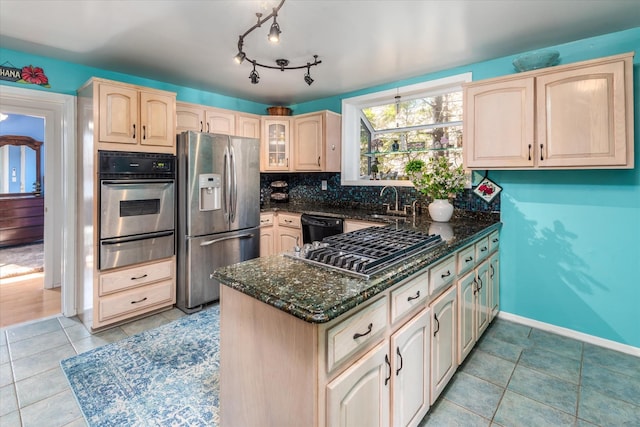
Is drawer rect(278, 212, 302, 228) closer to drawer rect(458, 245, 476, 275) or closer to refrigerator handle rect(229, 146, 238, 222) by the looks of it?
refrigerator handle rect(229, 146, 238, 222)

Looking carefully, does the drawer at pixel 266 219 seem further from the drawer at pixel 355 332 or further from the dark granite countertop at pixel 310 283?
the drawer at pixel 355 332

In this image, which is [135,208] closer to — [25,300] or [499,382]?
[25,300]

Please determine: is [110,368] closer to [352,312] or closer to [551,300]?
[352,312]

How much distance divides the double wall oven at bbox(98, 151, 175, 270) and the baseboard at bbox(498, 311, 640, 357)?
327cm

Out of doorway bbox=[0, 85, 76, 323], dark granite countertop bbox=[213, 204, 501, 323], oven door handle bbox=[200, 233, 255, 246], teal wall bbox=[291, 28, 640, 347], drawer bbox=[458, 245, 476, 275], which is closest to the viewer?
dark granite countertop bbox=[213, 204, 501, 323]

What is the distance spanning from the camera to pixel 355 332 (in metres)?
1.14

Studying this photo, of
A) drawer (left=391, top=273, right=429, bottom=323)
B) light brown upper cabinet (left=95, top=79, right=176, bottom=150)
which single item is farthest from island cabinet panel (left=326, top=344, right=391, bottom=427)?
light brown upper cabinet (left=95, top=79, right=176, bottom=150)

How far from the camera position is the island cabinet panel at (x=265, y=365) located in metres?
1.04

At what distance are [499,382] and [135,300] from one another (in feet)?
9.74

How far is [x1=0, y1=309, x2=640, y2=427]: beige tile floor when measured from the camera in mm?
1725

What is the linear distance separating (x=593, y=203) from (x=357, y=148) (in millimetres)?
2443

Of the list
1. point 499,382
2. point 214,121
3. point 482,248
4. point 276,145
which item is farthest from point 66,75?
point 499,382

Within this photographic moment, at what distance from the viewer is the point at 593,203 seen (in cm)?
243

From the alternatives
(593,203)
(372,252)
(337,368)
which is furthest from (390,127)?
(337,368)
